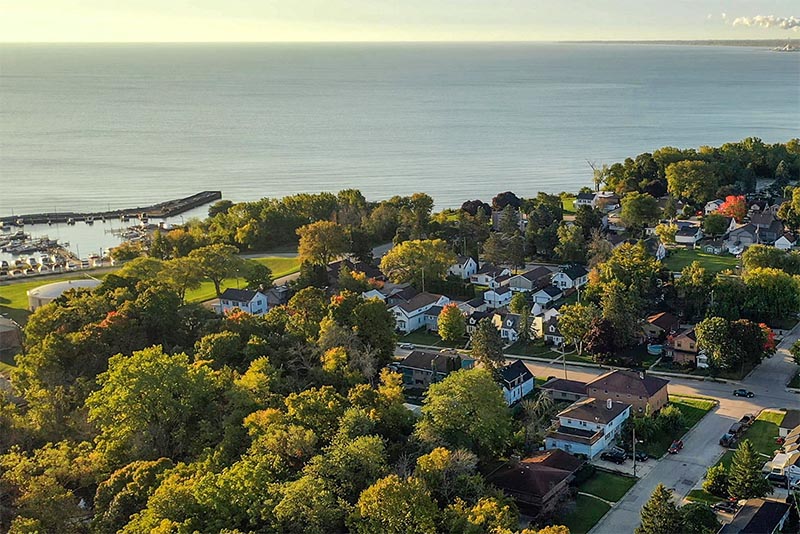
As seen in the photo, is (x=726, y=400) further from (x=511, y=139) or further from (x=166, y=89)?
(x=166, y=89)

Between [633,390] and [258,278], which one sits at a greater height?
[633,390]

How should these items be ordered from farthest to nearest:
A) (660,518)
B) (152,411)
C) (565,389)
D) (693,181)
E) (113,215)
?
(113,215) → (693,181) → (565,389) → (152,411) → (660,518)

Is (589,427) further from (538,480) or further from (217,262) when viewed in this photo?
(217,262)

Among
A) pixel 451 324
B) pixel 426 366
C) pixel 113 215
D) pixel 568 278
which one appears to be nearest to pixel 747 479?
pixel 426 366

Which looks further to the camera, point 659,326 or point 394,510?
point 659,326

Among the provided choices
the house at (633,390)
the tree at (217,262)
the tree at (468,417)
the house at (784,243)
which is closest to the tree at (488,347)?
the house at (633,390)

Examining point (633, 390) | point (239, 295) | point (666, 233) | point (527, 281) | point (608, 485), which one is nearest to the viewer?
point (608, 485)
